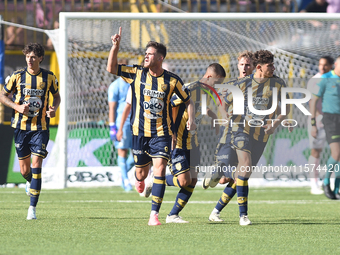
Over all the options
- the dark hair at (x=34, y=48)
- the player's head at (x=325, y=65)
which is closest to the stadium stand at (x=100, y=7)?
the player's head at (x=325, y=65)

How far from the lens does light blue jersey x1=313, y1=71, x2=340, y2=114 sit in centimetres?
938

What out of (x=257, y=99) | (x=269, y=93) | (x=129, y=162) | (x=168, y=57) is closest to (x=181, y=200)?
(x=257, y=99)

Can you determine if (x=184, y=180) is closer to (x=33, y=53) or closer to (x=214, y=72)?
(x=214, y=72)

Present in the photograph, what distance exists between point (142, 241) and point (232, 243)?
671 mm

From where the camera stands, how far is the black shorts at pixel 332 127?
910 centimetres

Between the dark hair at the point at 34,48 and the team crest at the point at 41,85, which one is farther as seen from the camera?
the team crest at the point at 41,85

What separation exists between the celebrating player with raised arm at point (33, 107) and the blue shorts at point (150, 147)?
3.37 ft

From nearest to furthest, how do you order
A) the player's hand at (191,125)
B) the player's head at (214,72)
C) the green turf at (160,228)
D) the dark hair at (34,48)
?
1. the green turf at (160,228)
2. the player's hand at (191,125)
3. the dark hair at (34,48)
4. the player's head at (214,72)

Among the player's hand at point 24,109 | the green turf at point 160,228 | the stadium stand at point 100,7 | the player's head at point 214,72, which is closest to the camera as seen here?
the green turf at point 160,228

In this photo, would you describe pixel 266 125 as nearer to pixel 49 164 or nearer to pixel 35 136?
pixel 35 136

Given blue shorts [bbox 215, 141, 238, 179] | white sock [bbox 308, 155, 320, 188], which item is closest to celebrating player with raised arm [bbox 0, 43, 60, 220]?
blue shorts [bbox 215, 141, 238, 179]

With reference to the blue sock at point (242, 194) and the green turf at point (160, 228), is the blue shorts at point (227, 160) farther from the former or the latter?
the green turf at point (160, 228)

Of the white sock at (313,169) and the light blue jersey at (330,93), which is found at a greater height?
the light blue jersey at (330,93)

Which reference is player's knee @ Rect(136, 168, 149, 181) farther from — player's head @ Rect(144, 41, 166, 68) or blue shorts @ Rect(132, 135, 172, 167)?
player's head @ Rect(144, 41, 166, 68)
